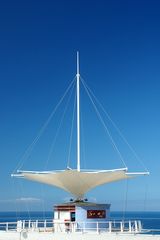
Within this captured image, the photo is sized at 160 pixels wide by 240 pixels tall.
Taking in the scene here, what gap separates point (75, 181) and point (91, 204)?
121 inches

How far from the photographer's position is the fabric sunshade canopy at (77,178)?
149 feet

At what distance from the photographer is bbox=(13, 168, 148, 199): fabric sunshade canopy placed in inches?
1794

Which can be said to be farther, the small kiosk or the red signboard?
the red signboard

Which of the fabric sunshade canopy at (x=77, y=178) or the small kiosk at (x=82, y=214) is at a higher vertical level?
the fabric sunshade canopy at (x=77, y=178)

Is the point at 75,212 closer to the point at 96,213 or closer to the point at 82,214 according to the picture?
the point at 82,214

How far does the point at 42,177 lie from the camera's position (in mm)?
49625

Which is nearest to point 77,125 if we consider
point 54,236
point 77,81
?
point 77,81

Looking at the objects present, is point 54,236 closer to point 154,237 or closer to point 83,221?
point 83,221

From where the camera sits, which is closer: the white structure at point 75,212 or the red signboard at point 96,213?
the white structure at point 75,212

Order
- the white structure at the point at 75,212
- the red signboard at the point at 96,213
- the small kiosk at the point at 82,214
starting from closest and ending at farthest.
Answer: the white structure at the point at 75,212 → the small kiosk at the point at 82,214 → the red signboard at the point at 96,213

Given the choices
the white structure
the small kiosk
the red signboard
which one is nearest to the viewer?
the white structure

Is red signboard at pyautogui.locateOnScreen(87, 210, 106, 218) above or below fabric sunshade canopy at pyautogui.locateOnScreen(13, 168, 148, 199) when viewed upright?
below

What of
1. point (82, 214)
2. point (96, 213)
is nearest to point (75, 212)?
point (82, 214)

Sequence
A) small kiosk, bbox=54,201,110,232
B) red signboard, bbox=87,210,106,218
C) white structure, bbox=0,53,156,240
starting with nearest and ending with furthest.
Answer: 1. white structure, bbox=0,53,156,240
2. small kiosk, bbox=54,201,110,232
3. red signboard, bbox=87,210,106,218
